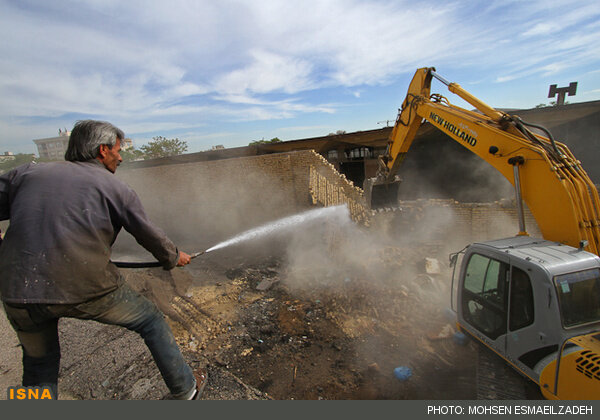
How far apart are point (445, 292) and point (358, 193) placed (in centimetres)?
384

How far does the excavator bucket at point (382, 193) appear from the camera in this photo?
23.2 ft

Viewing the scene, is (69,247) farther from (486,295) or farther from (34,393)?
(486,295)

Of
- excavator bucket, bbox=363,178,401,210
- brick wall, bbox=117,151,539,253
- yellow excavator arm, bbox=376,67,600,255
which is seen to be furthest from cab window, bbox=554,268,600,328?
brick wall, bbox=117,151,539,253

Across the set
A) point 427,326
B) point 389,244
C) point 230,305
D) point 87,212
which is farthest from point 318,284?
point 87,212

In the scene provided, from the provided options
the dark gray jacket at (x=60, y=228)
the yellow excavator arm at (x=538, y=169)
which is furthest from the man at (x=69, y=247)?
the yellow excavator arm at (x=538, y=169)

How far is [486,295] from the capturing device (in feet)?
10.3

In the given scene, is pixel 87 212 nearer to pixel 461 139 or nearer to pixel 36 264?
pixel 36 264

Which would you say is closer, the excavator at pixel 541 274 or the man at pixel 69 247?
the man at pixel 69 247

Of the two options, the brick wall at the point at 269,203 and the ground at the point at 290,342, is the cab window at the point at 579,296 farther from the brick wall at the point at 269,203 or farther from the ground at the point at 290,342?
the brick wall at the point at 269,203

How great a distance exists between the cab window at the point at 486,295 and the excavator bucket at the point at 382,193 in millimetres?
3896

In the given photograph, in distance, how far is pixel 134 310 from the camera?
188 centimetres

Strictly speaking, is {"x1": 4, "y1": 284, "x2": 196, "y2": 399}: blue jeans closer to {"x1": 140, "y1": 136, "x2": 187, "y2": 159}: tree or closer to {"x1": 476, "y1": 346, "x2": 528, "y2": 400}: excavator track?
Answer: {"x1": 476, "y1": 346, "x2": 528, "y2": 400}: excavator track

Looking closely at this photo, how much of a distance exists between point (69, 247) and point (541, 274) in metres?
3.61

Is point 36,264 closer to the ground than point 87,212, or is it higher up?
closer to the ground
